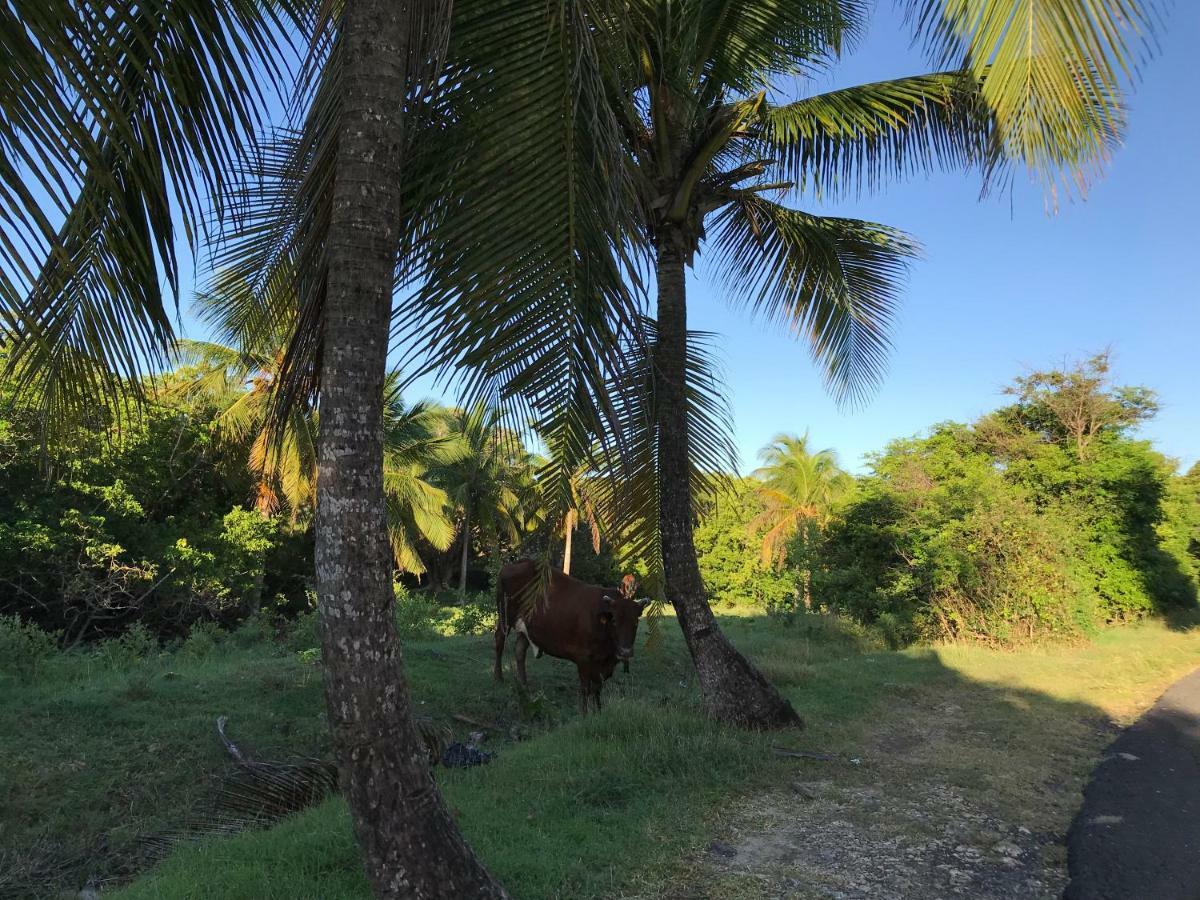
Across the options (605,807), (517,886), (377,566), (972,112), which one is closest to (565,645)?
(605,807)

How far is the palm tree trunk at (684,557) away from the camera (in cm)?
706

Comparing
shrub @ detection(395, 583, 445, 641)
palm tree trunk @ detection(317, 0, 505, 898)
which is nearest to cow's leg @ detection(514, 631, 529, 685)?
shrub @ detection(395, 583, 445, 641)

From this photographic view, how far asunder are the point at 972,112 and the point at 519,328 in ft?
18.6

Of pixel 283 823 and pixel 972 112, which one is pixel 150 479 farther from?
pixel 972 112

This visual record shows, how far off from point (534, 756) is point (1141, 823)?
432 cm

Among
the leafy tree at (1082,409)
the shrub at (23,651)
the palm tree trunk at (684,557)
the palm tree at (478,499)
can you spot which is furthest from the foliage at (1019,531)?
the shrub at (23,651)

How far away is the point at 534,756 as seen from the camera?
6125mm

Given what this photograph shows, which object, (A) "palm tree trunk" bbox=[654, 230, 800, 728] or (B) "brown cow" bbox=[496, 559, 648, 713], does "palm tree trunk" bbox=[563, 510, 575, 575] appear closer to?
(B) "brown cow" bbox=[496, 559, 648, 713]

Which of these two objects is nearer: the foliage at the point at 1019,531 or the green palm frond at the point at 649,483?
the green palm frond at the point at 649,483

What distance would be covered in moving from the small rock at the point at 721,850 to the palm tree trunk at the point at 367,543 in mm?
1780

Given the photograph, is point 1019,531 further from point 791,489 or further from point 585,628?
point 791,489

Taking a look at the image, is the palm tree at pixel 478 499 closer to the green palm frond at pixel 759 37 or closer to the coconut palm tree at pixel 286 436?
the coconut palm tree at pixel 286 436

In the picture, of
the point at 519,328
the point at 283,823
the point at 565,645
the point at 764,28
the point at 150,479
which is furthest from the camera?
the point at 150,479

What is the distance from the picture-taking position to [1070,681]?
412 inches
